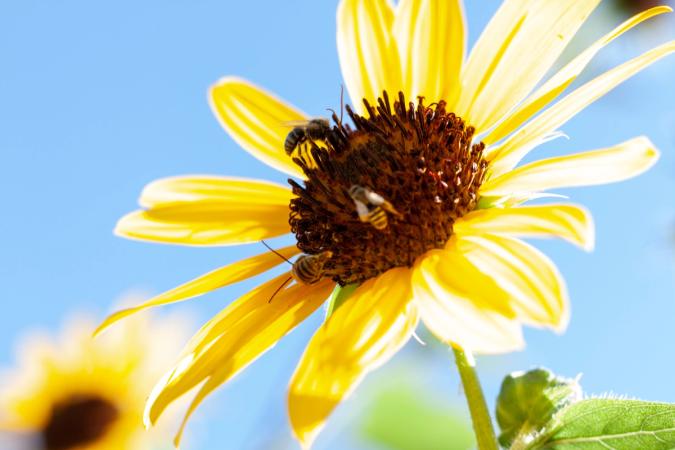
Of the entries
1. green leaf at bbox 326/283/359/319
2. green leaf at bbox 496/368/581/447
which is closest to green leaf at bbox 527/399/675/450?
green leaf at bbox 496/368/581/447

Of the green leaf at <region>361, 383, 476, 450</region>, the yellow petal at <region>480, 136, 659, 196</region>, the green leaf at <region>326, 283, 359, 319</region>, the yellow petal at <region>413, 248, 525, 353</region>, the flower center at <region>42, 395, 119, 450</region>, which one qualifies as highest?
the yellow petal at <region>480, 136, 659, 196</region>

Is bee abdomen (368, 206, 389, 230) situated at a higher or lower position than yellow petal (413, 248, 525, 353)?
higher

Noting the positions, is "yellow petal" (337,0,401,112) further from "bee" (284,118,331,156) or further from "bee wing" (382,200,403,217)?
"bee wing" (382,200,403,217)

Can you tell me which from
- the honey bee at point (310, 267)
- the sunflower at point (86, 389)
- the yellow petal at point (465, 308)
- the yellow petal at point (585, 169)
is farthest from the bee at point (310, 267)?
the sunflower at point (86, 389)

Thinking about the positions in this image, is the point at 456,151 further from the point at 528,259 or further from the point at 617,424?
the point at 617,424

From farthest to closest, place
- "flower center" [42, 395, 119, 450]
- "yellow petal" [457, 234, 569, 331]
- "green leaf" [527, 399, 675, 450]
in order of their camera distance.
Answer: "flower center" [42, 395, 119, 450] < "green leaf" [527, 399, 675, 450] < "yellow petal" [457, 234, 569, 331]

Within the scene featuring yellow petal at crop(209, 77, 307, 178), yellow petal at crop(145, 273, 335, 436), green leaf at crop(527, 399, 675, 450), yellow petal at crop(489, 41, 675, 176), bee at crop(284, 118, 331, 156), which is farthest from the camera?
yellow petal at crop(209, 77, 307, 178)

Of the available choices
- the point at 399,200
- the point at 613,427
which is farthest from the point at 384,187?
the point at 613,427
